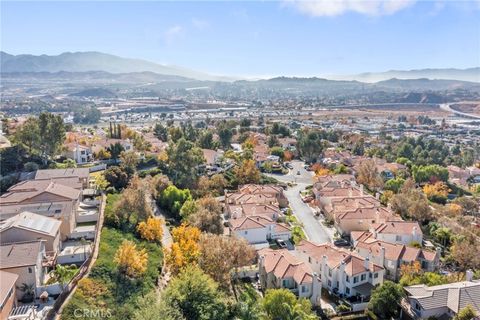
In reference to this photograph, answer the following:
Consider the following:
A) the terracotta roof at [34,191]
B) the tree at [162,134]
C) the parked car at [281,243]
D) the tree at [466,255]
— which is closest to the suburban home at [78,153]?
the terracotta roof at [34,191]

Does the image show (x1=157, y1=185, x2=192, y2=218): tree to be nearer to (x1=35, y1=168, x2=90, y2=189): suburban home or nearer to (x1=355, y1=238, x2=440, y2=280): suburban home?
(x1=35, y1=168, x2=90, y2=189): suburban home

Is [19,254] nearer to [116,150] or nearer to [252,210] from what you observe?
[252,210]

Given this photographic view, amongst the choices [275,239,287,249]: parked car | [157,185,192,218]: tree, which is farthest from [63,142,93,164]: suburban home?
[275,239,287,249]: parked car

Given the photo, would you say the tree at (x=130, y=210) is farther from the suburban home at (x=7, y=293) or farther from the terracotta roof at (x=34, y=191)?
the suburban home at (x=7, y=293)

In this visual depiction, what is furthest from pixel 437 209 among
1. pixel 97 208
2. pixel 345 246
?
pixel 97 208

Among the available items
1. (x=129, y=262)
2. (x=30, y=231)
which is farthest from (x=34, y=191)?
(x=129, y=262)
